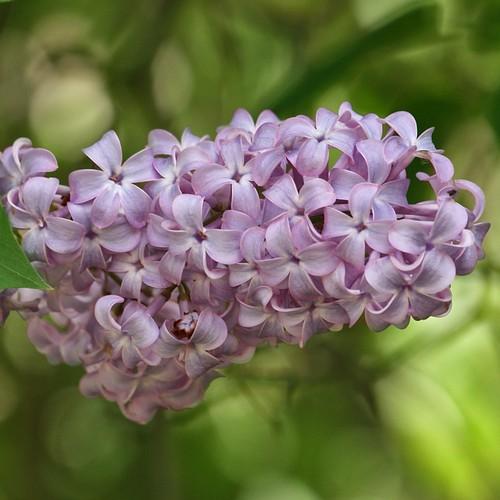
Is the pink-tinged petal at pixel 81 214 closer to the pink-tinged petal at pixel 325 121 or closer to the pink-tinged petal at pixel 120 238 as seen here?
the pink-tinged petal at pixel 120 238

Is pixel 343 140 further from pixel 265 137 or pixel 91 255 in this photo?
pixel 91 255

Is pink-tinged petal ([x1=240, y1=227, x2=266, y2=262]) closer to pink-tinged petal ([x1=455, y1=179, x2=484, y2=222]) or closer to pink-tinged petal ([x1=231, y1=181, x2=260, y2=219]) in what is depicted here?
pink-tinged petal ([x1=231, y1=181, x2=260, y2=219])

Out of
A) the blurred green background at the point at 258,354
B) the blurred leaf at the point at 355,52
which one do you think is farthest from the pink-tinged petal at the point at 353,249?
the blurred green background at the point at 258,354

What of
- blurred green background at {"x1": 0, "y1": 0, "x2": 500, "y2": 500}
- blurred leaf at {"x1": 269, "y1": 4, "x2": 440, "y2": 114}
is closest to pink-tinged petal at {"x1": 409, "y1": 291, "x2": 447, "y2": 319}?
blurred leaf at {"x1": 269, "y1": 4, "x2": 440, "y2": 114}

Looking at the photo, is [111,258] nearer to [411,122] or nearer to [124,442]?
[411,122]

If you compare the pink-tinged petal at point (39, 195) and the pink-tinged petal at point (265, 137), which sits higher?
the pink-tinged petal at point (265, 137)

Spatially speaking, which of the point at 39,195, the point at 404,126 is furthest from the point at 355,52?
the point at 39,195
